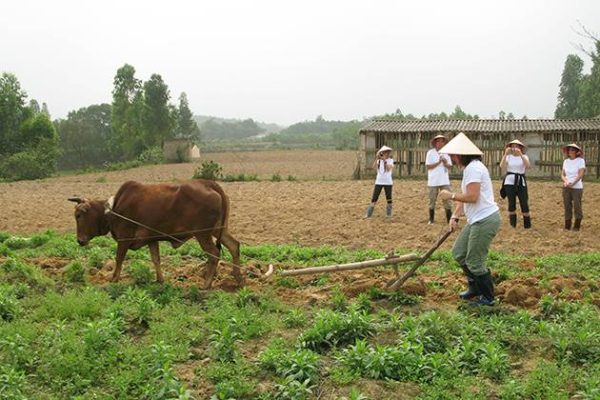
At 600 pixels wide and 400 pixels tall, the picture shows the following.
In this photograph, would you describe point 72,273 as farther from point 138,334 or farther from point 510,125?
point 510,125

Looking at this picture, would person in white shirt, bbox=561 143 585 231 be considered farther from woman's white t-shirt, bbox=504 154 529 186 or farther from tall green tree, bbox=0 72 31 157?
tall green tree, bbox=0 72 31 157

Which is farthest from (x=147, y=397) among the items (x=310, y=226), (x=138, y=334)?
(x=310, y=226)

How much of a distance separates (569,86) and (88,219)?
59952 millimetres

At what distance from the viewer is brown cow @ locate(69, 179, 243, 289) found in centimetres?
798

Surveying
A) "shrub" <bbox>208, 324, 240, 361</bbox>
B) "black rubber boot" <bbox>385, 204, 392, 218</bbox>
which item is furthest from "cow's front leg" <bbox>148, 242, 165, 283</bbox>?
"black rubber boot" <bbox>385, 204, 392, 218</bbox>

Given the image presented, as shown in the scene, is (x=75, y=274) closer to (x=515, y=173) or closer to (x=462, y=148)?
(x=462, y=148)

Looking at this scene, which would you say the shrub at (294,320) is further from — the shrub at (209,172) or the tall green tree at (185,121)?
the tall green tree at (185,121)

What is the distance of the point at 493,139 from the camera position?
26.3 meters

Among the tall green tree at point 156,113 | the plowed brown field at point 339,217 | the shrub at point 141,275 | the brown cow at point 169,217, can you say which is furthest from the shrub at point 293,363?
the tall green tree at point 156,113

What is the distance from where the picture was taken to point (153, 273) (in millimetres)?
8586

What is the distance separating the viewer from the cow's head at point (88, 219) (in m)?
8.32

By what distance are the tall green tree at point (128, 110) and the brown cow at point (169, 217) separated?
154 ft

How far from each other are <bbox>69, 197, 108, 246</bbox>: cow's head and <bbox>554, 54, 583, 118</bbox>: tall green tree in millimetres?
57524

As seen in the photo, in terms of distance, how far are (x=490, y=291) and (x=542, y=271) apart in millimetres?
2127
